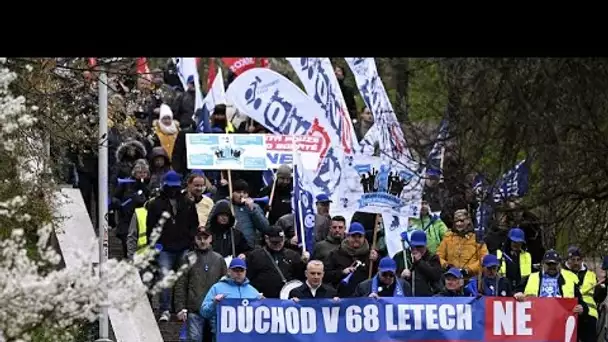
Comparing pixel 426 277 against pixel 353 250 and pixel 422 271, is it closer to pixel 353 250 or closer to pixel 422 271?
pixel 422 271

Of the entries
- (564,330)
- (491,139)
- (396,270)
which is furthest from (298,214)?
(491,139)

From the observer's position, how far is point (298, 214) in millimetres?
23375

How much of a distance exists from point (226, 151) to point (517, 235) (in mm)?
5144

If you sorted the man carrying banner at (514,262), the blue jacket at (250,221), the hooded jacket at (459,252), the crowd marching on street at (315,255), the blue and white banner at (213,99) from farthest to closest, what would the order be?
1. the blue and white banner at (213,99)
2. the blue jacket at (250,221)
3. the man carrying banner at (514,262)
4. the hooded jacket at (459,252)
5. the crowd marching on street at (315,255)

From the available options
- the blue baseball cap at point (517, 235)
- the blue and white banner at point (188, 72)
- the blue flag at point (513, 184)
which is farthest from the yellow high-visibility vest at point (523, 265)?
the blue and white banner at point (188, 72)

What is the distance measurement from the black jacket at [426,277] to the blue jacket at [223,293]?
6.11ft

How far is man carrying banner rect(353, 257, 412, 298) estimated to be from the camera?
2080cm

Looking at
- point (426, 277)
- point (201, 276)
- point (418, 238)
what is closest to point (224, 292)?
point (201, 276)

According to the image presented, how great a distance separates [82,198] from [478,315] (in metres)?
6.67

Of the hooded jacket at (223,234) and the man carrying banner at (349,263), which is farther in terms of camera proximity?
the hooded jacket at (223,234)

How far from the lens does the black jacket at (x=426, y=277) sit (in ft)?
70.0

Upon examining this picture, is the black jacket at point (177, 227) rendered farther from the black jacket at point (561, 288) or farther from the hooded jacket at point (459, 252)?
the black jacket at point (561, 288)

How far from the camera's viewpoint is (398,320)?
20.8m

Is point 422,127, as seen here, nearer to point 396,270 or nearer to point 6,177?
point 396,270
